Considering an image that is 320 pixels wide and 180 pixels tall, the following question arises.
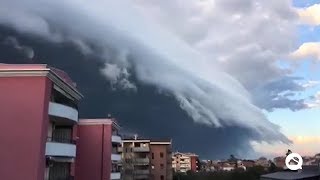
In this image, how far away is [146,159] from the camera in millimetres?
97062

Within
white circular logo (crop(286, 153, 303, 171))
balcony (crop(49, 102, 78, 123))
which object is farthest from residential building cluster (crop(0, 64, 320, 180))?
white circular logo (crop(286, 153, 303, 171))

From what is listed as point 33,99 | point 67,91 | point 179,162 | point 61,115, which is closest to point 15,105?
point 33,99

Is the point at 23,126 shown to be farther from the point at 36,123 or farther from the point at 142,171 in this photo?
the point at 142,171

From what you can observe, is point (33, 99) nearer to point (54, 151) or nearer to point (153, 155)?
point (54, 151)

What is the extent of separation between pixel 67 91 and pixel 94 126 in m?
17.6

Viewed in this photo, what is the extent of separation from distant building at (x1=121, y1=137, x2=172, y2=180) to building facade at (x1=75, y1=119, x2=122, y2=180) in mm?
36992

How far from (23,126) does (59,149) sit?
422cm

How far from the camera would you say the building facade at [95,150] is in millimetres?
50522

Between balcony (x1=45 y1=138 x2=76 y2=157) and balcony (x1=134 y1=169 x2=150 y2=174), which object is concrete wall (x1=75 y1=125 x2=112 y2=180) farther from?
balcony (x1=134 y1=169 x2=150 y2=174)

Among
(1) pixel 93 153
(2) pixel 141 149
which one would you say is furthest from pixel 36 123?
(2) pixel 141 149

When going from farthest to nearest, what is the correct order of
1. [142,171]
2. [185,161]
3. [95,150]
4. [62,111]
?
[185,161] < [142,171] < [95,150] < [62,111]

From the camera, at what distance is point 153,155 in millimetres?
102938

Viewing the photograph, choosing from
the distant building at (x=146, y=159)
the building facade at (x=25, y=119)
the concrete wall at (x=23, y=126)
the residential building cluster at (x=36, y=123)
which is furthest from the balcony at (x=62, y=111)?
the distant building at (x=146, y=159)

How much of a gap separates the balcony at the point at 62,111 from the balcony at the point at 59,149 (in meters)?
1.91
